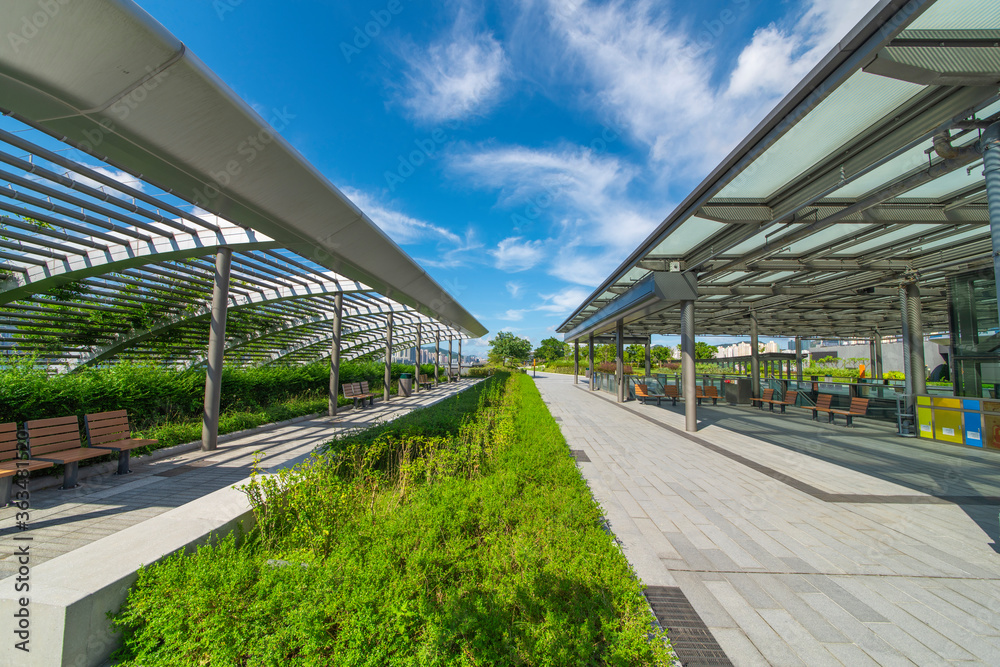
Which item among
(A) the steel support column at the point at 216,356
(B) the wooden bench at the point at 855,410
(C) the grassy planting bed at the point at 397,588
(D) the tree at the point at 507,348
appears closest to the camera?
(C) the grassy planting bed at the point at 397,588

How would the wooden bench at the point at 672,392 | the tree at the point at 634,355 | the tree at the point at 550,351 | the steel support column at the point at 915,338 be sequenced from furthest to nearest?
the tree at the point at 550,351, the tree at the point at 634,355, the wooden bench at the point at 672,392, the steel support column at the point at 915,338

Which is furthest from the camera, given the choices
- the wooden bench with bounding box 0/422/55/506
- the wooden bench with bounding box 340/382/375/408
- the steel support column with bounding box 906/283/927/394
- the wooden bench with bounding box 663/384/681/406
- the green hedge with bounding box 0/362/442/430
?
the wooden bench with bounding box 663/384/681/406

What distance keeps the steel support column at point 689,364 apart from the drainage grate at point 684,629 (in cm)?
759

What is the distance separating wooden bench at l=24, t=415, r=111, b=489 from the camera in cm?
495

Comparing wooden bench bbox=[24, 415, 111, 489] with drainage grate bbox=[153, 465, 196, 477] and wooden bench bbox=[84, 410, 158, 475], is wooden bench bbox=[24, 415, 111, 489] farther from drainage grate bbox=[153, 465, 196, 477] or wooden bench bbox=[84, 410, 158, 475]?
drainage grate bbox=[153, 465, 196, 477]

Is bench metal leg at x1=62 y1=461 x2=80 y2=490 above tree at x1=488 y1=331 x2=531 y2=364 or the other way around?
the other way around

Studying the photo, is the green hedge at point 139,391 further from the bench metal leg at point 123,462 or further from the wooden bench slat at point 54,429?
the bench metal leg at point 123,462

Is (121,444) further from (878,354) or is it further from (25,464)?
(878,354)

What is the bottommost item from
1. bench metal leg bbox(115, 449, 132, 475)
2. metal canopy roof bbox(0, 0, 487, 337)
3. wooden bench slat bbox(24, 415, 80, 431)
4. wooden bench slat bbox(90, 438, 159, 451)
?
bench metal leg bbox(115, 449, 132, 475)

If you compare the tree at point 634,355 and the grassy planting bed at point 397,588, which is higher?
the tree at point 634,355

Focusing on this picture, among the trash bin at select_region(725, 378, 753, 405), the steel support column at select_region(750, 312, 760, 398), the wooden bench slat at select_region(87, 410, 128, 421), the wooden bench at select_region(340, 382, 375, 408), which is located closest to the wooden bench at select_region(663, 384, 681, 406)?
the trash bin at select_region(725, 378, 753, 405)

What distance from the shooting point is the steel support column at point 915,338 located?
10492mm

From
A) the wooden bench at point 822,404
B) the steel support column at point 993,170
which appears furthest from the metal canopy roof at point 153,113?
the wooden bench at point 822,404

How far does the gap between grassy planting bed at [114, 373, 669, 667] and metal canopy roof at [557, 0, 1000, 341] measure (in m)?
4.76
